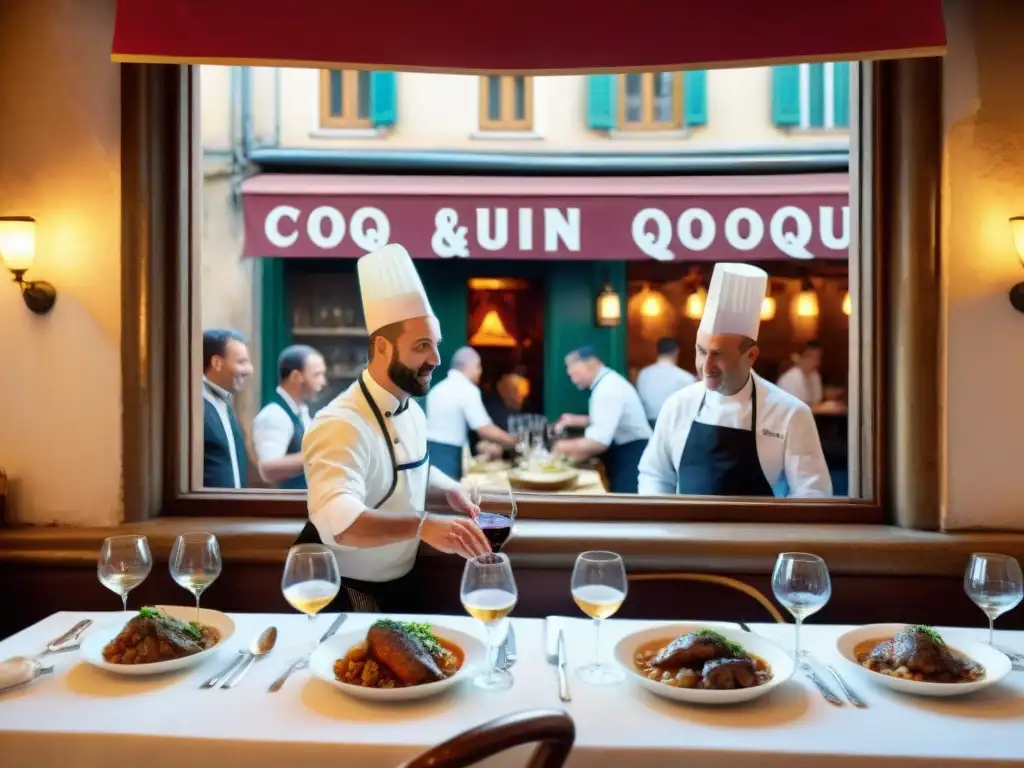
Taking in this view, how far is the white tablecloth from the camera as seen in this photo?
134 centimetres

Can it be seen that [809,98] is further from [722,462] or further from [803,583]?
[803,583]

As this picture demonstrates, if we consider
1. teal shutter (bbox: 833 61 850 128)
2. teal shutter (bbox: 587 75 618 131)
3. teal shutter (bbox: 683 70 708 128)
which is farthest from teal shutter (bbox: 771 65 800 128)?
teal shutter (bbox: 587 75 618 131)

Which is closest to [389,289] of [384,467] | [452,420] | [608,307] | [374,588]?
[384,467]

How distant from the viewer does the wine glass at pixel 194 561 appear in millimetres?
1834

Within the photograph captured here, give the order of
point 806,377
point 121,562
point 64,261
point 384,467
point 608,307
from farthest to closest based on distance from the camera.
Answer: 1. point 806,377
2. point 608,307
3. point 64,261
4. point 384,467
5. point 121,562

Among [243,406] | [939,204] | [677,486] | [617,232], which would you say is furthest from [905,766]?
[243,406]

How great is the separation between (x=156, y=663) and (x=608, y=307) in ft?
16.6

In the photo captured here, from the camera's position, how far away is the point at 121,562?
1.81 meters

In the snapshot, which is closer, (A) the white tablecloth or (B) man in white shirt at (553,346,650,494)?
(A) the white tablecloth

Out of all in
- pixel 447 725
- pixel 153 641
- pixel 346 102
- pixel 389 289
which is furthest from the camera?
pixel 346 102

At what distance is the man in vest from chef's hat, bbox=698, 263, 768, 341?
6.66ft

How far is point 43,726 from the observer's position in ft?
4.57

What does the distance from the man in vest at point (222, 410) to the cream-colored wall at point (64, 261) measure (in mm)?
544

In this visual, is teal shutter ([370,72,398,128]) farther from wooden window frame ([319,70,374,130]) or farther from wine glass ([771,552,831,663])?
wine glass ([771,552,831,663])
